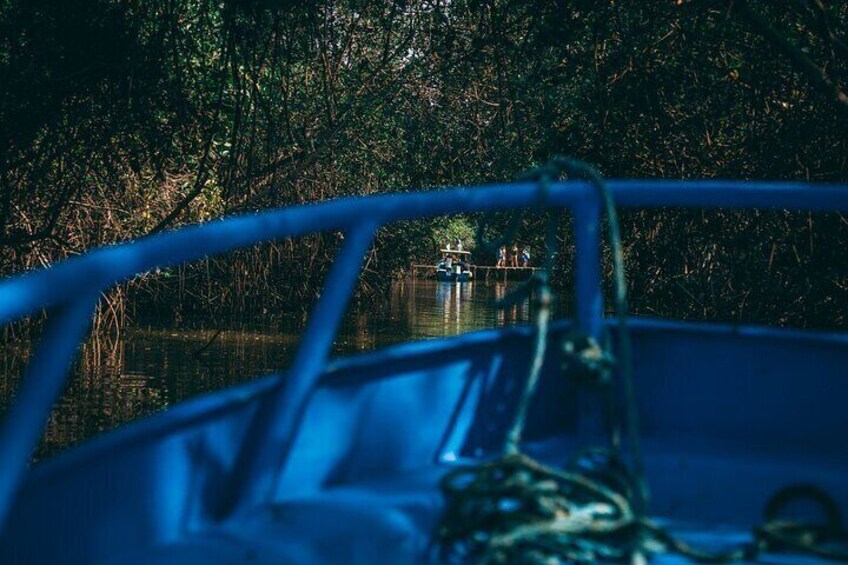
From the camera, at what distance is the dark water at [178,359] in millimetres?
12016

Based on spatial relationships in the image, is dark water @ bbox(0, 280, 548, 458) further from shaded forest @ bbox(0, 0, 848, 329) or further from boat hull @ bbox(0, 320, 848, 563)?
boat hull @ bbox(0, 320, 848, 563)

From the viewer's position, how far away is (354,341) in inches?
744

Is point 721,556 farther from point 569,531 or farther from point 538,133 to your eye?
point 538,133

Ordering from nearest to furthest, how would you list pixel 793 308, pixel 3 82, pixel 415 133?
pixel 3 82 < pixel 793 308 < pixel 415 133

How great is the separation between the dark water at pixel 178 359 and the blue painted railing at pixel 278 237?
6350 millimetres

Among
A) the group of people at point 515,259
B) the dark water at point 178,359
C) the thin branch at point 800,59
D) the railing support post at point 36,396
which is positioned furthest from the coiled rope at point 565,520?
the group of people at point 515,259

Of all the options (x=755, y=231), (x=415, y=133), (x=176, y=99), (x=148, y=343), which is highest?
(x=415, y=133)

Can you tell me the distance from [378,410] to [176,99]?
22.7 feet

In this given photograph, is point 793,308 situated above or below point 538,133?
below

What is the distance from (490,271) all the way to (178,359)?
32.2m

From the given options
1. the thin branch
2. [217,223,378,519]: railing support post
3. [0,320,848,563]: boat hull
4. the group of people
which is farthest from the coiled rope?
the group of people

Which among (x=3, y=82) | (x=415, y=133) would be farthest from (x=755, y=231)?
(x=415, y=133)

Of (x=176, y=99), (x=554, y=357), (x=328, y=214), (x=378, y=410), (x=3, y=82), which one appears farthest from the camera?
(x=176, y=99)

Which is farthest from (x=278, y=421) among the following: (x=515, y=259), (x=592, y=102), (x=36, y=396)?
(x=515, y=259)
